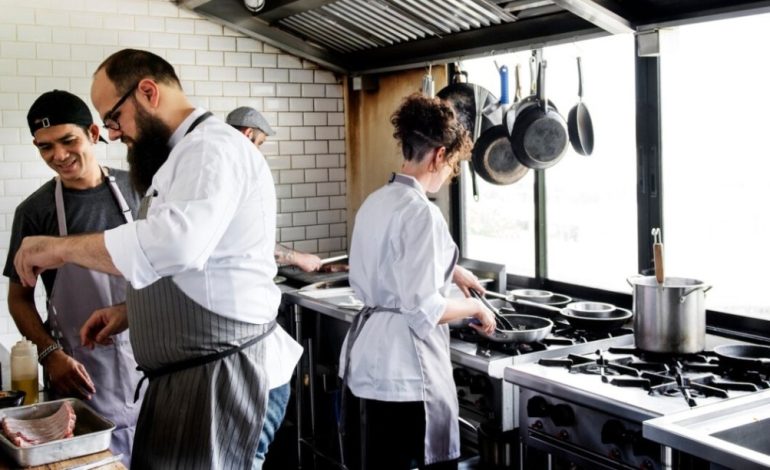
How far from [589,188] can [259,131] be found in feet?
6.64

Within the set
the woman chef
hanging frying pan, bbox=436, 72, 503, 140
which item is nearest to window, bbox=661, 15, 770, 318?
hanging frying pan, bbox=436, 72, 503, 140

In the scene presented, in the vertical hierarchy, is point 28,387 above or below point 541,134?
below

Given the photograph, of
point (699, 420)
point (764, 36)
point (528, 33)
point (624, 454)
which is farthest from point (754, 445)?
point (528, 33)

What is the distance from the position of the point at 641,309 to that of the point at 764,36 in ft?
3.94

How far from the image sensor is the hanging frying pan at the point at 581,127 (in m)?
3.85

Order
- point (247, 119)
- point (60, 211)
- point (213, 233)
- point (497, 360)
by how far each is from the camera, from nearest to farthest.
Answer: point (213, 233)
point (497, 360)
point (60, 211)
point (247, 119)

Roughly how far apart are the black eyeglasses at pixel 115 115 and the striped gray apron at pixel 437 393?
3.59ft

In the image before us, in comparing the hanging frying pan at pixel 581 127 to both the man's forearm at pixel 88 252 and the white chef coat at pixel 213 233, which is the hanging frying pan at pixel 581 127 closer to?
the white chef coat at pixel 213 233

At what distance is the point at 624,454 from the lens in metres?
2.56

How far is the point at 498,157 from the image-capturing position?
425 cm

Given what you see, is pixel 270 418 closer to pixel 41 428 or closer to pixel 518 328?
pixel 41 428

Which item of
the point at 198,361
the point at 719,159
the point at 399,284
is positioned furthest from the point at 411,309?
the point at 719,159

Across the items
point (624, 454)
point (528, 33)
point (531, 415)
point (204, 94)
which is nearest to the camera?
point (624, 454)

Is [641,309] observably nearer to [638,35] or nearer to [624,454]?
[624,454]
